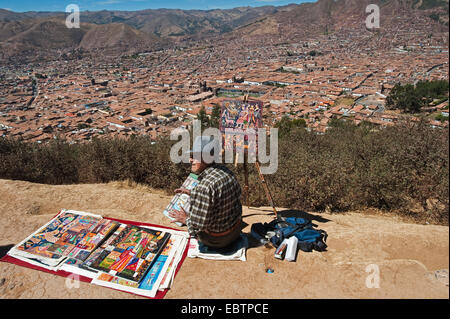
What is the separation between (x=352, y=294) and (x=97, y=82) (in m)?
68.0

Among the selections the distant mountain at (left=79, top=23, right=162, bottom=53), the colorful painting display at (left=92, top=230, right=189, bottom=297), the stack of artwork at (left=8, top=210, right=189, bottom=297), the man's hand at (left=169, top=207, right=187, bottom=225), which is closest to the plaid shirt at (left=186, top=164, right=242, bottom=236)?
the man's hand at (left=169, top=207, right=187, bottom=225)

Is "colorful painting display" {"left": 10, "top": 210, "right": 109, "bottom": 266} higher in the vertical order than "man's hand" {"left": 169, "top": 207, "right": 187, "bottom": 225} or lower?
lower

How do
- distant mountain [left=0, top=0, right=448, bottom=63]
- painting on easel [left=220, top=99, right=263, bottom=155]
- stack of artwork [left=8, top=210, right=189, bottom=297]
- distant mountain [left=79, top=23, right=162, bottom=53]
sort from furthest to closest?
distant mountain [left=79, top=23, right=162, bottom=53] → distant mountain [left=0, top=0, right=448, bottom=63] → painting on easel [left=220, top=99, right=263, bottom=155] → stack of artwork [left=8, top=210, right=189, bottom=297]

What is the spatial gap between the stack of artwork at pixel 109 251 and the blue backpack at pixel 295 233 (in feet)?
3.74

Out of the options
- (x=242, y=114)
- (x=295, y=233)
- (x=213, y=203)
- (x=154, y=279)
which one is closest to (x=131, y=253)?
(x=154, y=279)

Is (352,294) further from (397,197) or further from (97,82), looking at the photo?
(97,82)

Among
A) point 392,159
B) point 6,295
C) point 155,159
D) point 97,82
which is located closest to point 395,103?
point 392,159

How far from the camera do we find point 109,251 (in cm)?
332

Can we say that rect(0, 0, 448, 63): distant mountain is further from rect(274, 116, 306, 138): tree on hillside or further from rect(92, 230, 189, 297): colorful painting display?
rect(92, 230, 189, 297): colorful painting display

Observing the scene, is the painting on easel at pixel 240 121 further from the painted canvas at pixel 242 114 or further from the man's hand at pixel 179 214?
the man's hand at pixel 179 214

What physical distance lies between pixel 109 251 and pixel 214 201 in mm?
1618

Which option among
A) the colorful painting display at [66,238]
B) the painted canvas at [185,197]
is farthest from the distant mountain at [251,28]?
the colorful painting display at [66,238]

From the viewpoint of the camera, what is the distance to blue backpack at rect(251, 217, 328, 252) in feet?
11.3
